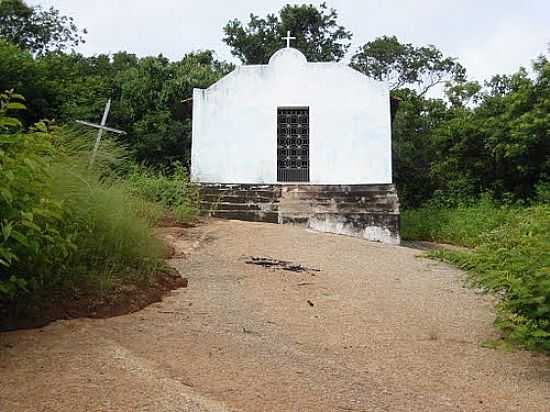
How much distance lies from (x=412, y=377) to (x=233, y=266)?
3870 mm

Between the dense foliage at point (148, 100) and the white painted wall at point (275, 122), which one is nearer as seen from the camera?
the white painted wall at point (275, 122)

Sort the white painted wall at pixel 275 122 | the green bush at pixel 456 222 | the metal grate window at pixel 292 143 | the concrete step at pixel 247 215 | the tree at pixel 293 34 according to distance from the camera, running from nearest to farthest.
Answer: the concrete step at pixel 247 215, the white painted wall at pixel 275 122, the metal grate window at pixel 292 143, the green bush at pixel 456 222, the tree at pixel 293 34

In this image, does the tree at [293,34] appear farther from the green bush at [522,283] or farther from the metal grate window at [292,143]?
the green bush at [522,283]

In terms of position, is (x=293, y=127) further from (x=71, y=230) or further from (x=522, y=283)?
(x=522, y=283)

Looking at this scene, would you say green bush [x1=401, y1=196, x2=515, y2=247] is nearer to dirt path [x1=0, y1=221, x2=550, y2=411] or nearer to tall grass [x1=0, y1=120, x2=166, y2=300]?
dirt path [x1=0, y1=221, x2=550, y2=411]

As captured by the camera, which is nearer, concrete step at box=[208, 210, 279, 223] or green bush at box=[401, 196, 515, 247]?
concrete step at box=[208, 210, 279, 223]

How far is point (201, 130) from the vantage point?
1577 centimetres

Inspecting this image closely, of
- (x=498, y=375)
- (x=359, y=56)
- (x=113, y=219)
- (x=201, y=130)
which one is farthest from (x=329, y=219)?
(x=359, y=56)

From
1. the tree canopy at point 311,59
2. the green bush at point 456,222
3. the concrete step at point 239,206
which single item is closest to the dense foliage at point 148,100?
the tree canopy at point 311,59

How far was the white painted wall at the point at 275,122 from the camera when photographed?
1534 cm

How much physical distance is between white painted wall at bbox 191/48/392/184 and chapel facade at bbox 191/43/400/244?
0.08ft

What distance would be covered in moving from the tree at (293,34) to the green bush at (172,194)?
1946cm

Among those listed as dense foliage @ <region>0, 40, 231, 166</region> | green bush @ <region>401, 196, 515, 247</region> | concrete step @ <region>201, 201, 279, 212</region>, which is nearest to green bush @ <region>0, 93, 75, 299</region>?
concrete step @ <region>201, 201, 279, 212</region>

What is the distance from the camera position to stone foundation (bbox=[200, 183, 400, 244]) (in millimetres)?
12641
